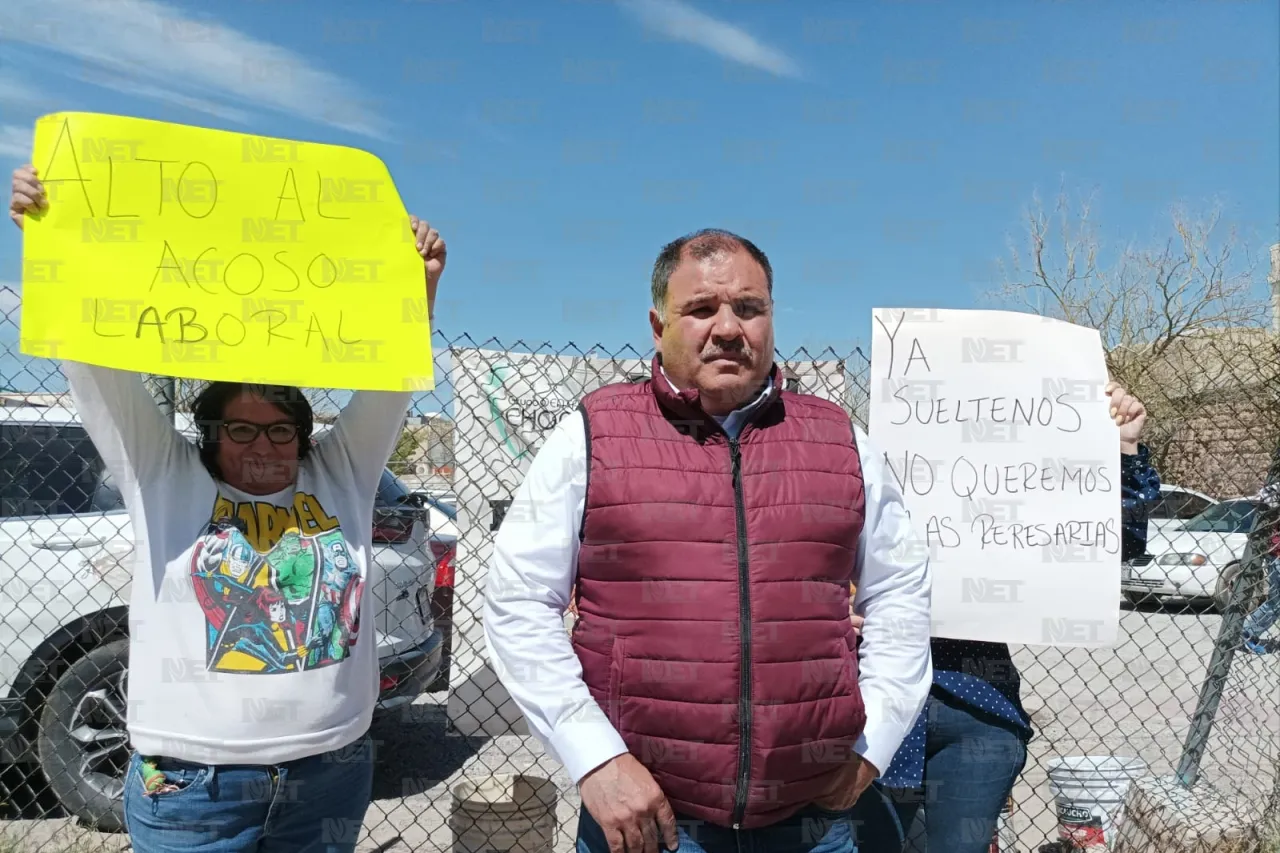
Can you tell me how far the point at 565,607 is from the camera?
1.96 metres

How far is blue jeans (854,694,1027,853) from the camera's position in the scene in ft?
8.00

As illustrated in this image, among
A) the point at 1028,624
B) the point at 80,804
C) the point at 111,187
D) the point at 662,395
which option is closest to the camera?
the point at 662,395

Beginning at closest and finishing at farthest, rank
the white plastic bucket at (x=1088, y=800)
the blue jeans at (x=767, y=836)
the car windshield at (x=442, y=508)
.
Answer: the blue jeans at (x=767, y=836)
the white plastic bucket at (x=1088, y=800)
the car windshield at (x=442, y=508)

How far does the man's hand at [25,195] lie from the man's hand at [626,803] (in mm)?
1694

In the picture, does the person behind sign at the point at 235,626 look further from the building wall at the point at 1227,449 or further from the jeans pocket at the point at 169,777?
the building wall at the point at 1227,449

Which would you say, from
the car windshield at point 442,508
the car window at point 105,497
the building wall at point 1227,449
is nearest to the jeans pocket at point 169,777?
the car window at point 105,497

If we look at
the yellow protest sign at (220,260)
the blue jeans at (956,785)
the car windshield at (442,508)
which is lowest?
the blue jeans at (956,785)

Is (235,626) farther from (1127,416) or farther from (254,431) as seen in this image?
(1127,416)

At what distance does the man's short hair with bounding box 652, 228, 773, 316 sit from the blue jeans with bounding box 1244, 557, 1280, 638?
2687mm

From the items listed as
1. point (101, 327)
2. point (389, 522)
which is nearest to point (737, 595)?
point (101, 327)

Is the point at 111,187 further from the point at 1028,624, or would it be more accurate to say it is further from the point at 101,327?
the point at 1028,624

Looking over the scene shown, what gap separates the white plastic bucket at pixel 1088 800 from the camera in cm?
372

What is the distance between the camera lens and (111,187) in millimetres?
2104

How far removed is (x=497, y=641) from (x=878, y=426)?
1.44 m
